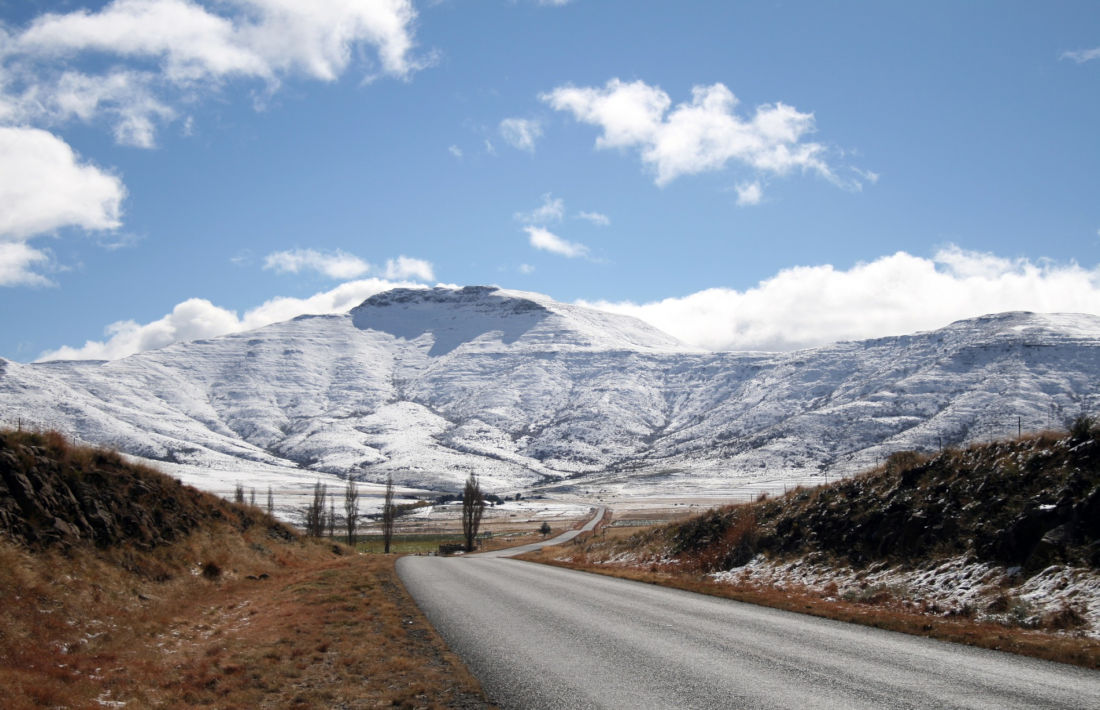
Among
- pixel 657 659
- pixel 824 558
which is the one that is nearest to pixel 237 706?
pixel 657 659

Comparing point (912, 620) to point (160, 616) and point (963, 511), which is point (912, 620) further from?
point (160, 616)

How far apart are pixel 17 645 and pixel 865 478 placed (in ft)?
81.5

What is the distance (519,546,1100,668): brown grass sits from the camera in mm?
10867

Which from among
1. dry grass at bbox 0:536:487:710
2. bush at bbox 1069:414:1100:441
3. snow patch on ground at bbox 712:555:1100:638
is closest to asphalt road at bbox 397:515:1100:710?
dry grass at bbox 0:536:487:710

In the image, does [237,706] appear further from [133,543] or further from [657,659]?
[133,543]

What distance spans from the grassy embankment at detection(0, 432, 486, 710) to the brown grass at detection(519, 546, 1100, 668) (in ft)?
29.7

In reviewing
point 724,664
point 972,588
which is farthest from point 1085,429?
point 724,664

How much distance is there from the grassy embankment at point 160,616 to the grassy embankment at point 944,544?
1019 cm

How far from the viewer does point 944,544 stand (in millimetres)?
17953

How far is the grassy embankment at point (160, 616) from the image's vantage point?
10547 mm

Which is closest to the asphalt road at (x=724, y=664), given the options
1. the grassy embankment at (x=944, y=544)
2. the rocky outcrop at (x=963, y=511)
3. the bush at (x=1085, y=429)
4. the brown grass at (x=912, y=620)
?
the brown grass at (x=912, y=620)

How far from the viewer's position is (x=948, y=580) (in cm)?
1633

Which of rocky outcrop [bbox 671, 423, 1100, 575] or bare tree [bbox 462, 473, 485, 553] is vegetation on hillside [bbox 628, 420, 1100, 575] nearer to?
rocky outcrop [bbox 671, 423, 1100, 575]

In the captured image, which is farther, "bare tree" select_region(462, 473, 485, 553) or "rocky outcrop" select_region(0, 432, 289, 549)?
"bare tree" select_region(462, 473, 485, 553)
